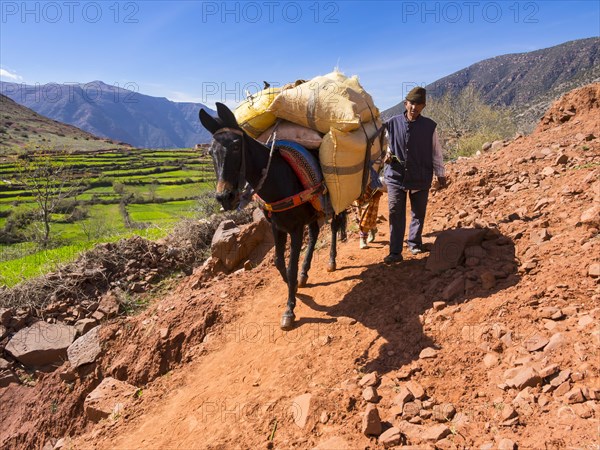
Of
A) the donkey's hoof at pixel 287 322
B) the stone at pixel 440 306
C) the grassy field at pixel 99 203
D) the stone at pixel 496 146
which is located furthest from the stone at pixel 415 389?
the stone at pixel 496 146

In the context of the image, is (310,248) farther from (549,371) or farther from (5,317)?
(5,317)

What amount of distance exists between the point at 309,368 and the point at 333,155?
242 cm

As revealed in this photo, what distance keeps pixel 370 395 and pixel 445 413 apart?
21.8 inches

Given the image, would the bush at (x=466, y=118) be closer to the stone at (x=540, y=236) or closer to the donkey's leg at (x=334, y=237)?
the donkey's leg at (x=334, y=237)

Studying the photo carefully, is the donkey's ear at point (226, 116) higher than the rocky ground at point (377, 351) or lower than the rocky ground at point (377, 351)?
higher

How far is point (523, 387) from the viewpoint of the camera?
238 centimetres

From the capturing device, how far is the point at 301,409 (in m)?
2.85

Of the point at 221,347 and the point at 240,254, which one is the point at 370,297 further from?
the point at 240,254

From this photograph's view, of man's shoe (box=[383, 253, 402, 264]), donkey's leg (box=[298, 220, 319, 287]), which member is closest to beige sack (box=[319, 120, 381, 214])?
donkey's leg (box=[298, 220, 319, 287])

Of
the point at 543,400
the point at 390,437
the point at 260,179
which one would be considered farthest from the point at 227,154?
the point at 543,400

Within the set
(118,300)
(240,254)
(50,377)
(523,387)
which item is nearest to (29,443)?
(50,377)

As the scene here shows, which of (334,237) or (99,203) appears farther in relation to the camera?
(99,203)

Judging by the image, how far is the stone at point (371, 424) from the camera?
2.48 metres

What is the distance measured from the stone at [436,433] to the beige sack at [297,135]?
3.29 meters
